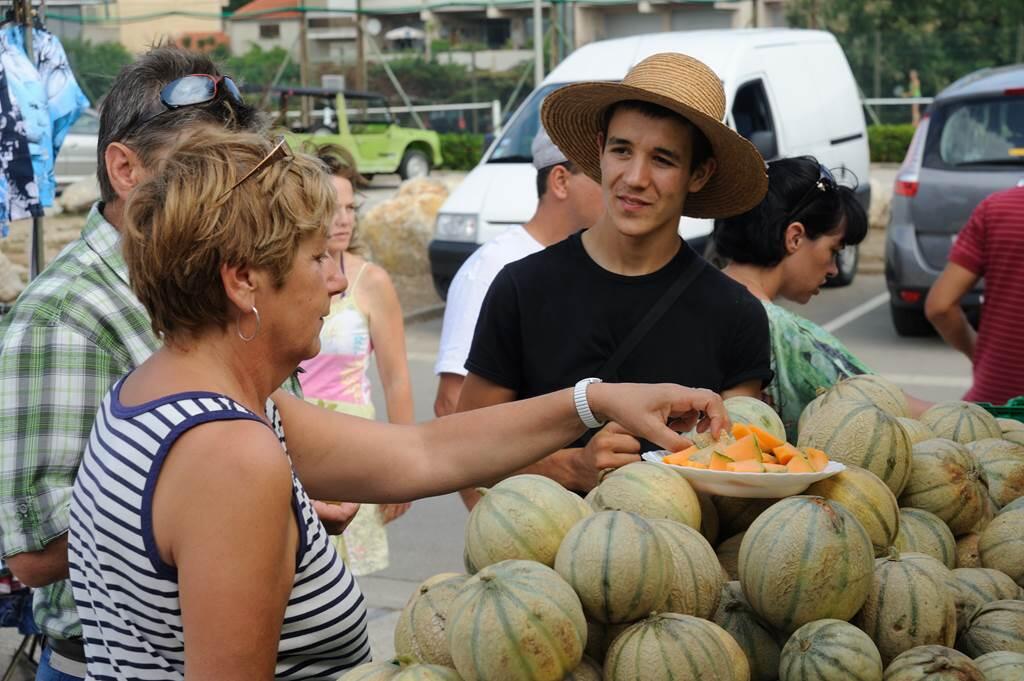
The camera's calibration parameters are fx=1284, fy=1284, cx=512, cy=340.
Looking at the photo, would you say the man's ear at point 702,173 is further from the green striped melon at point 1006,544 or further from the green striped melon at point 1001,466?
the green striped melon at point 1006,544

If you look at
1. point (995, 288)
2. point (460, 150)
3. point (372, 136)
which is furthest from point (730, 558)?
point (460, 150)

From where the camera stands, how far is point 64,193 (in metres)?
20.3

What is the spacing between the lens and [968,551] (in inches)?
106

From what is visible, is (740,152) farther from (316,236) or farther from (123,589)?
(123,589)

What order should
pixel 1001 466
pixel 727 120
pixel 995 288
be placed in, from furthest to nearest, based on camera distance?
pixel 727 120
pixel 995 288
pixel 1001 466

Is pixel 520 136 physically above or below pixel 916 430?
below

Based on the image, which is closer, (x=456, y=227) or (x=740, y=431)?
(x=740, y=431)

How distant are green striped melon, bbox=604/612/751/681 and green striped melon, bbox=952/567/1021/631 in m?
0.52

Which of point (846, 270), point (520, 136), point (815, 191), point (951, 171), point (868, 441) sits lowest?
point (846, 270)

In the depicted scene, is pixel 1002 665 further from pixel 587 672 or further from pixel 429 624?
pixel 429 624

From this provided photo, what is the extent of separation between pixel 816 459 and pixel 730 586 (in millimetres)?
297

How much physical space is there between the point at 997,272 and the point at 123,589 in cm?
423

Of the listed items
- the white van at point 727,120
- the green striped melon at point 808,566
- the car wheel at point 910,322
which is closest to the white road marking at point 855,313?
the car wheel at point 910,322

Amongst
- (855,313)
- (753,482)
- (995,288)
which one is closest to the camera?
(753,482)
